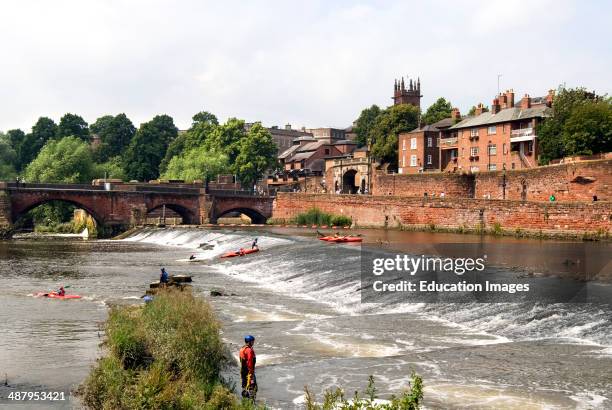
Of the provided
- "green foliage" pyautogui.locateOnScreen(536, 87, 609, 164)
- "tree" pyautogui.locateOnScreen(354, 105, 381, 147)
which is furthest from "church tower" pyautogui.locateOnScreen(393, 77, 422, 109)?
"green foliage" pyautogui.locateOnScreen(536, 87, 609, 164)

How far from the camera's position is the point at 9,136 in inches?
5891

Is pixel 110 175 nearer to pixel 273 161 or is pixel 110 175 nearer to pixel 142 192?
pixel 273 161

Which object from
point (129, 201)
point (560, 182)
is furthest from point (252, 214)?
point (560, 182)

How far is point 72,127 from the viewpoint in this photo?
135 metres

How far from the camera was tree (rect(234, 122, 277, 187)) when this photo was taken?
104812mm

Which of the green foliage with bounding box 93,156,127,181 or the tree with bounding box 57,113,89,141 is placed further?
the tree with bounding box 57,113,89,141

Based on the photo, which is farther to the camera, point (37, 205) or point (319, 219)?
point (319, 219)

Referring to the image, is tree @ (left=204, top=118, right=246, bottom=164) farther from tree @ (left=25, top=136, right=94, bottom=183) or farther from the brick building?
the brick building

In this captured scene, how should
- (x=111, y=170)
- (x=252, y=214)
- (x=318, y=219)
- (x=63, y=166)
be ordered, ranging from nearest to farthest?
(x=318, y=219) < (x=252, y=214) < (x=63, y=166) < (x=111, y=170)

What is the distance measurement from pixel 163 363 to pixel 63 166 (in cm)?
7855

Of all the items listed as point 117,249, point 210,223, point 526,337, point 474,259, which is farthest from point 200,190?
point 526,337

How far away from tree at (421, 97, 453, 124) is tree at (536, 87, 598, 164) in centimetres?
2735

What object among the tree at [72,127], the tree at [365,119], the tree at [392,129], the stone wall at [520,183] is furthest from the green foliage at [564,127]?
the tree at [72,127]

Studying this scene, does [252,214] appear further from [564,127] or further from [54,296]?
[54,296]
